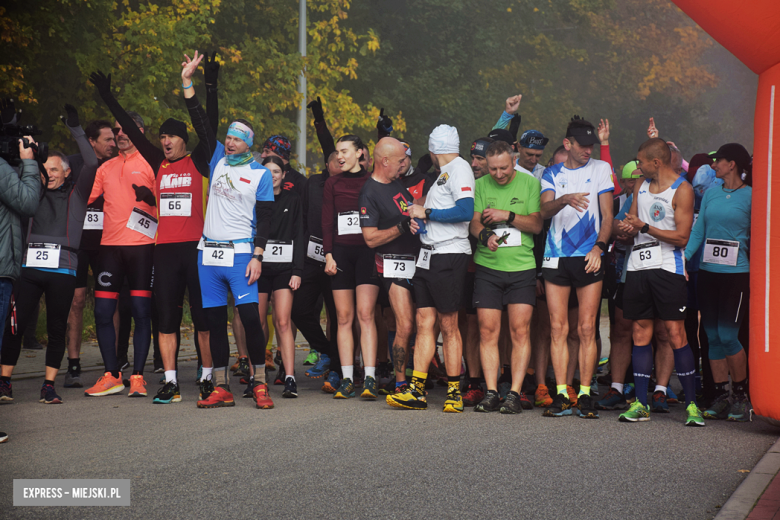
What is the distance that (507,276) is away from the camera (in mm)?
7383

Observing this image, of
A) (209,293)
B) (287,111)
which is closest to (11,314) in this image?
(209,293)

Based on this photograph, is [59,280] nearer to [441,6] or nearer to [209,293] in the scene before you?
[209,293]

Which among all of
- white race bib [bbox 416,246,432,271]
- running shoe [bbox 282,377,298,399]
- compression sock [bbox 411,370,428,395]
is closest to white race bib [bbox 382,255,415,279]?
white race bib [bbox 416,246,432,271]

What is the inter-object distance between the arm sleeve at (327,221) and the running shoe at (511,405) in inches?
86.9

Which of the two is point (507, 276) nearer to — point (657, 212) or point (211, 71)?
point (657, 212)

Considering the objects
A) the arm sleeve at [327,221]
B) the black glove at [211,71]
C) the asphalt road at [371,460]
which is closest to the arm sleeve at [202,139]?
the black glove at [211,71]

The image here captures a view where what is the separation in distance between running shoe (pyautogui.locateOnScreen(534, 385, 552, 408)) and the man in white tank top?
2.76 ft

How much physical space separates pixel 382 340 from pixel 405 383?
1323 mm

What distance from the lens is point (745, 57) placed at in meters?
5.50

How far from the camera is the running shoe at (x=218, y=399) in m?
7.50

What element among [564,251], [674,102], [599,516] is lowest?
[599,516]

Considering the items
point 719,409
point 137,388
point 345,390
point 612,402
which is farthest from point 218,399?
point 719,409

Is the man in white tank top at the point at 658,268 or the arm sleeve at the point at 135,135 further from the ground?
the arm sleeve at the point at 135,135

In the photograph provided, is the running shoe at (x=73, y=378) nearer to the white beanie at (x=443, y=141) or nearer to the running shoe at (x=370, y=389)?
the running shoe at (x=370, y=389)
